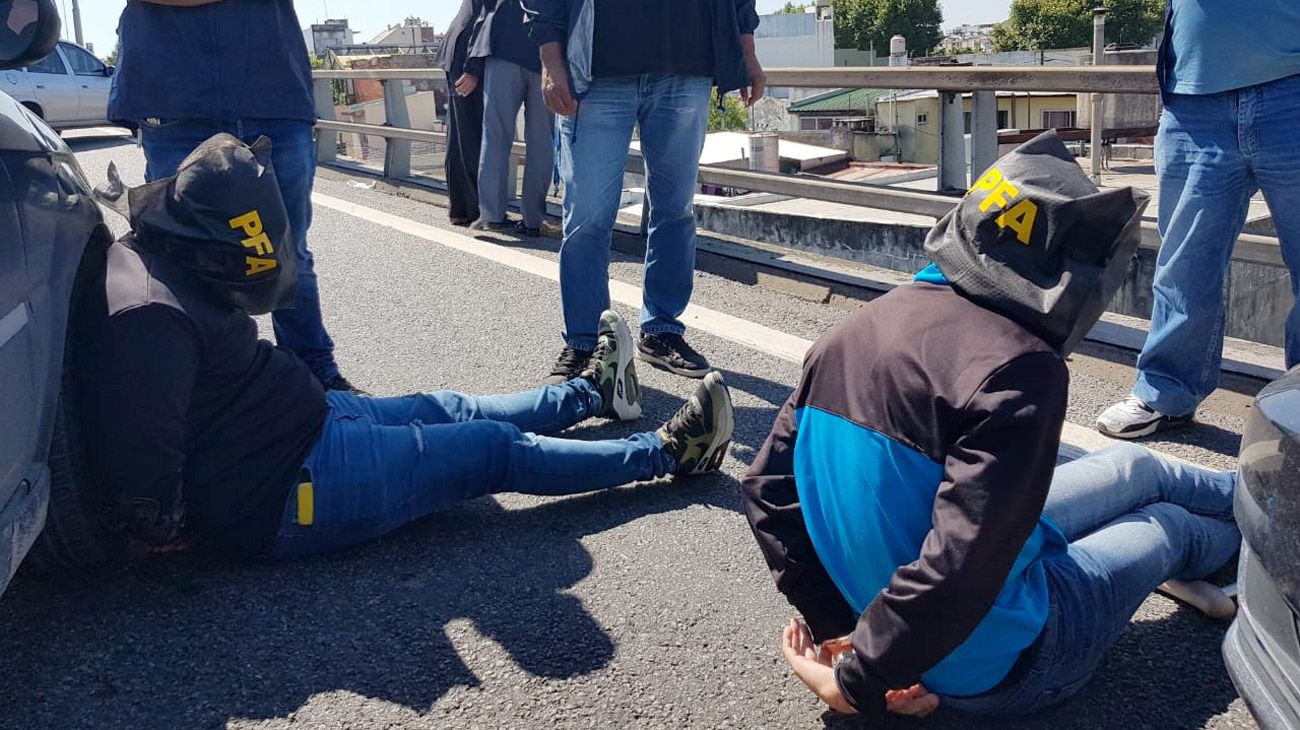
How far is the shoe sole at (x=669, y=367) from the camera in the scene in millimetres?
4656

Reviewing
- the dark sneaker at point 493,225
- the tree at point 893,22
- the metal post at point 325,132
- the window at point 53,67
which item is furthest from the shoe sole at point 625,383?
the tree at point 893,22

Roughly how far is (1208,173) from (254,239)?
2.76 m

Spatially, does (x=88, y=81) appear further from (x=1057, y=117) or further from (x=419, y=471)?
(x=1057, y=117)

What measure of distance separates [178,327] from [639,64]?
7.14 feet

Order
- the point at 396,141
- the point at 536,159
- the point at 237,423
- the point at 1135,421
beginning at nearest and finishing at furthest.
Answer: the point at 237,423
the point at 1135,421
the point at 536,159
the point at 396,141

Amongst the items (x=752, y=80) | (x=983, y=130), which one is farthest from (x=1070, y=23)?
(x=752, y=80)

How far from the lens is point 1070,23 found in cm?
8344

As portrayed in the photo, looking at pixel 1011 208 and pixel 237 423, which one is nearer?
pixel 1011 208

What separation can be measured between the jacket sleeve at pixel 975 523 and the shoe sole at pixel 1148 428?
2.07 meters

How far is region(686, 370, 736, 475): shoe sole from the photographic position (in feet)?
11.6

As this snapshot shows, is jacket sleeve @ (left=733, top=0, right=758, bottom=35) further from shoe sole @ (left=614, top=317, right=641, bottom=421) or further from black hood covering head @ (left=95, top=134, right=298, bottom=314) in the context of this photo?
black hood covering head @ (left=95, top=134, right=298, bottom=314)

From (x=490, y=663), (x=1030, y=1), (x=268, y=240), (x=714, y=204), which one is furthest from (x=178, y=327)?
(x=1030, y=1)

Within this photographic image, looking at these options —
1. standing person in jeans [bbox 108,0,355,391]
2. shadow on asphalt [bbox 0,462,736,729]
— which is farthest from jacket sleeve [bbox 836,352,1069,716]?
standing person in jeans [bbox 108,0,355,391]

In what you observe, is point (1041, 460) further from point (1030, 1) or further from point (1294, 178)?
point (1030, 1)
